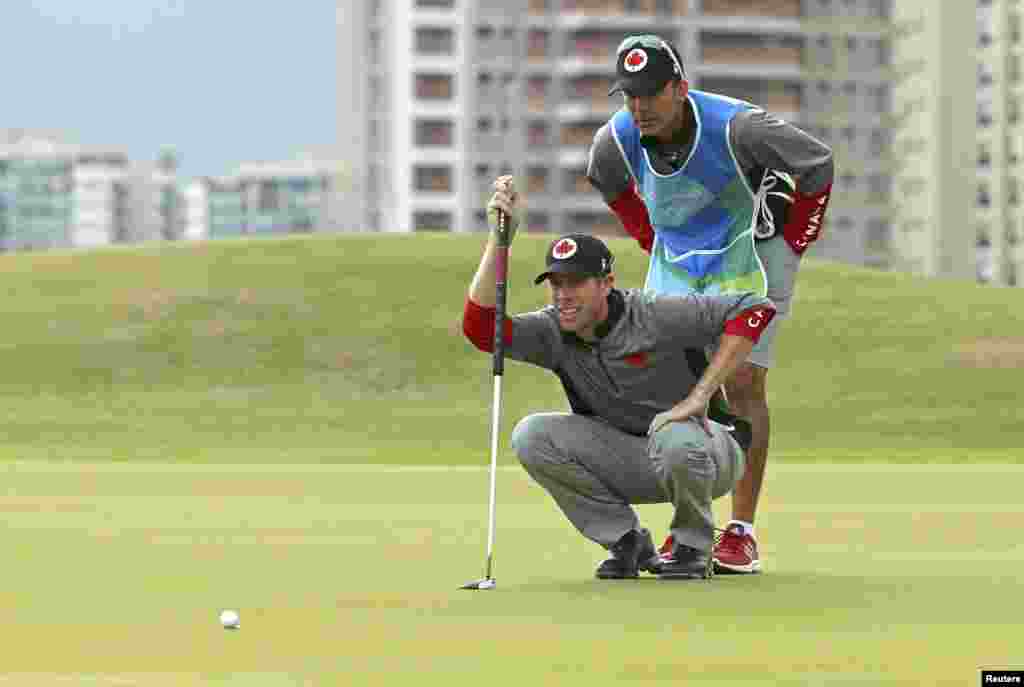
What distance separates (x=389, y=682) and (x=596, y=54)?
10680 cm

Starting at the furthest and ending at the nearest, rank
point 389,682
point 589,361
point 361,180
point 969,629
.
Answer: point 361,180, point 589,361, point 969,629, point 389,682

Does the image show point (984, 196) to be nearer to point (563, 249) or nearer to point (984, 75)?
point (984, 75)

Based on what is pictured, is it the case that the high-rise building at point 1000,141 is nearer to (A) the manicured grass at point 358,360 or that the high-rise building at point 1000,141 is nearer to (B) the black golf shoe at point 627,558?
(A) the manicured grass at point 358,360

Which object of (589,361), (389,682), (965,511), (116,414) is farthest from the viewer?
(116,414)

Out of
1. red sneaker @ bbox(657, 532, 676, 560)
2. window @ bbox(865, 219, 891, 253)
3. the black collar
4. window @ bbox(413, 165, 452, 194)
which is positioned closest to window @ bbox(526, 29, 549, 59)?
window @ bbox(413, 165, 452, 194)

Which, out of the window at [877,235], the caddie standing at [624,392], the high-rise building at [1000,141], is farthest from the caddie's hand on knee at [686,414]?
the high-rise building at [1000,141]

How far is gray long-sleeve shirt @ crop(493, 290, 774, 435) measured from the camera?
8.65 m

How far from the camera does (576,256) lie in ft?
27.7

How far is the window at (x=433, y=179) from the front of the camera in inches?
4542

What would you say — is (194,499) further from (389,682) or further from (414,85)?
(414,85)

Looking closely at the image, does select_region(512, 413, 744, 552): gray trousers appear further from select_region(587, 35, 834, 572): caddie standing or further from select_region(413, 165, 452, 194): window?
select_region(413, 165, 452, 194): window

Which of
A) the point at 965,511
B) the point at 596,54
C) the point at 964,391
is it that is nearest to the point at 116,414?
the point at 964,391

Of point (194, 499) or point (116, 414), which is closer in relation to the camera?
point (194, 499)

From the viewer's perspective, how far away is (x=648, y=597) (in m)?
8.12
